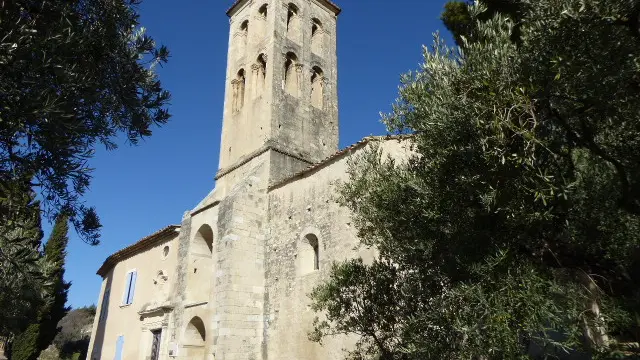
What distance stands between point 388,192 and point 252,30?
14661 mm

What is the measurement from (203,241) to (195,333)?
10.6 ft

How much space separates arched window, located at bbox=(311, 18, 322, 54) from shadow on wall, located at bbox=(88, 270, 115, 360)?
15.2 m

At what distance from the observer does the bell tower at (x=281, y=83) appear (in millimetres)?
16375

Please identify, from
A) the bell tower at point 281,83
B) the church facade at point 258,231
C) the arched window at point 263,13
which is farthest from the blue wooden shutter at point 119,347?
the arched window at point 263,13

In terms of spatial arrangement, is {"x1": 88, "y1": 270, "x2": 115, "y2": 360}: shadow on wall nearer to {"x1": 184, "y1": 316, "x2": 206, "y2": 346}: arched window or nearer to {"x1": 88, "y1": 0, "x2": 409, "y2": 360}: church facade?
{"x1": 88, "y1": 0, "x2": 409, "y2": 360}: church facade

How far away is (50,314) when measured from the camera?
78.5ft

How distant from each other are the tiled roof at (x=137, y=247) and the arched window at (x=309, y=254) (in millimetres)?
6618

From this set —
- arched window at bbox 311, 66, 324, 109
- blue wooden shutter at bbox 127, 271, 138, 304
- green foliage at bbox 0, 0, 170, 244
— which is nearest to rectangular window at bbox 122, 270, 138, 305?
blue wooden shutter at bbox 127, 271, 138, 304

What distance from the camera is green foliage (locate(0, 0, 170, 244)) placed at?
445 cm

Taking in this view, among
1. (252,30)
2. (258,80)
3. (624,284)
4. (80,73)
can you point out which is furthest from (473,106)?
(252,30)

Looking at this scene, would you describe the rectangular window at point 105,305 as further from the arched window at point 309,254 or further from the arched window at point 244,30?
the arched window at point 244,30

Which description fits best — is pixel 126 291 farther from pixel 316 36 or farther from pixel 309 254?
pixel 316 36

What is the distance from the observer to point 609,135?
5.86 m

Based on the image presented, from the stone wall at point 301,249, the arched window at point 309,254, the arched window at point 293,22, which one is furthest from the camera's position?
the arched window at point 293,22
